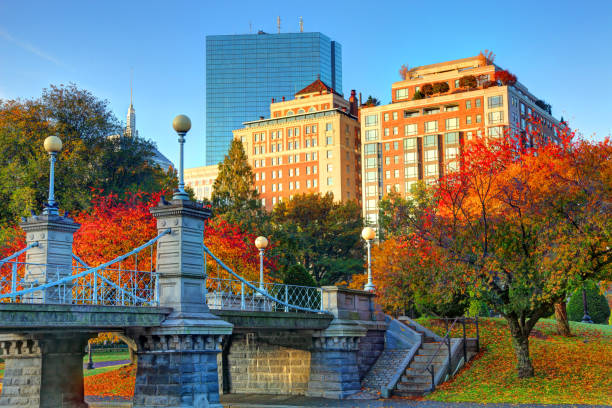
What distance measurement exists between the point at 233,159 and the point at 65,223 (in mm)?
44735

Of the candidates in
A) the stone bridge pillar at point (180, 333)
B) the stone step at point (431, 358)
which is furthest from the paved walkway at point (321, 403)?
the stone bridge pillar at point (180, 333)

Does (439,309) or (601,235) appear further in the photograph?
(439,309)

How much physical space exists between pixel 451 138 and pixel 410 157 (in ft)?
21.1

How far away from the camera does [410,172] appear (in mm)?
104188

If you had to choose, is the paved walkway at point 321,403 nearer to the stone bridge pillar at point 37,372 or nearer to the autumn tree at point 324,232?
the stone bridge pillar at point 37,372

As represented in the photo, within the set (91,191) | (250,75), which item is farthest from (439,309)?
(250,75)

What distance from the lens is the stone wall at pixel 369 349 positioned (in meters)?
28.7

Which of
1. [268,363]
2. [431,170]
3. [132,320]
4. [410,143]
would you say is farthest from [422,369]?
[410,143]

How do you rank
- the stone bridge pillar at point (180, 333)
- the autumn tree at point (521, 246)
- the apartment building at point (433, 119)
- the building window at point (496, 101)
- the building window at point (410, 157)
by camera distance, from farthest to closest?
the building window at point (410, 157)
the apartment building at point (433, 119)
the building window at point (496, 101)
the autumn tree at point (521, 246)
the stone bridge pillar at point (180, 333)

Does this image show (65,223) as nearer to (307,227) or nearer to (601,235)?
(601,235)

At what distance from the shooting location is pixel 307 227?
6719cm

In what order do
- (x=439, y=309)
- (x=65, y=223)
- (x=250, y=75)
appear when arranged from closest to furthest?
(x=65, y=223), (x=439, y=309), (x=250, y=75)

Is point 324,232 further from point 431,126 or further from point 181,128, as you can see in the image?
point 181,128

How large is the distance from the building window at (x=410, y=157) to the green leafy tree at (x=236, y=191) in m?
42.6
